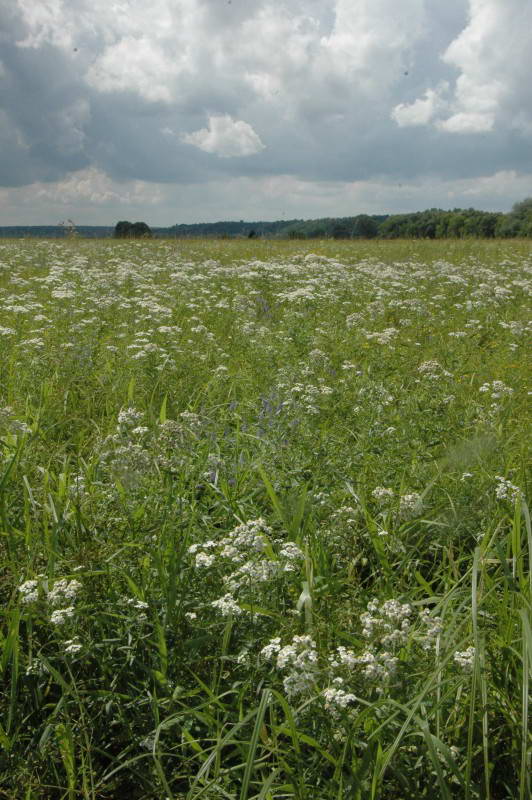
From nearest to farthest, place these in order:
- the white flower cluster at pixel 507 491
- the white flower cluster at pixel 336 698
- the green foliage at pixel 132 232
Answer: the white flower cluster at pixel 336 698
the white flower cluster at pixel 507 491
the green foliage at pixel 132 232

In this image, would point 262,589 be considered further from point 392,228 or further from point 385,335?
point 392,228

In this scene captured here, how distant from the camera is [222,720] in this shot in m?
2.17

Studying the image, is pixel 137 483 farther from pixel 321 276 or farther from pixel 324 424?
pixel 321 276

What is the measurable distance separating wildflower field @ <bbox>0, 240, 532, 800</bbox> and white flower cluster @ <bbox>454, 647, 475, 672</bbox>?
2 cm

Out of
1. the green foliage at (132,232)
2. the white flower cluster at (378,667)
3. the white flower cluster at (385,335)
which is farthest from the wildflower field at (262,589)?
the green foliage at (132,232)

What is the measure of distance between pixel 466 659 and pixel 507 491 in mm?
1337

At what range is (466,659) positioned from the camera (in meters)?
2.07

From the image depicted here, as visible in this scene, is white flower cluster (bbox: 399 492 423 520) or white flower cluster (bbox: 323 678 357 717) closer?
white flower cluster (bbox: 323 678 357 717)

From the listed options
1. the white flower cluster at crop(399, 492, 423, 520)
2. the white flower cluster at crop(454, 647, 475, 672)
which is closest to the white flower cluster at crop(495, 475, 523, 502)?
the white flower cluster at crop(399, 492, 423, 520)

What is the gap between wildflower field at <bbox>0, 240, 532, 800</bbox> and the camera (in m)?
1.95

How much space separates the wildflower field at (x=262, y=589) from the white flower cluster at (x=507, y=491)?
0.5 inches

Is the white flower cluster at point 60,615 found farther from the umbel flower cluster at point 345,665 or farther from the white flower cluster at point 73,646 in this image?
the umbel flower cluster at point 345,665

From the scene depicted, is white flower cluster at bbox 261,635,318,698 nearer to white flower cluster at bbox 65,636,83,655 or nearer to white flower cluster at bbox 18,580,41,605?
white flower cluster at bbox 65,636,83,655

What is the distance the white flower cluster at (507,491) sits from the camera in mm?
2980
